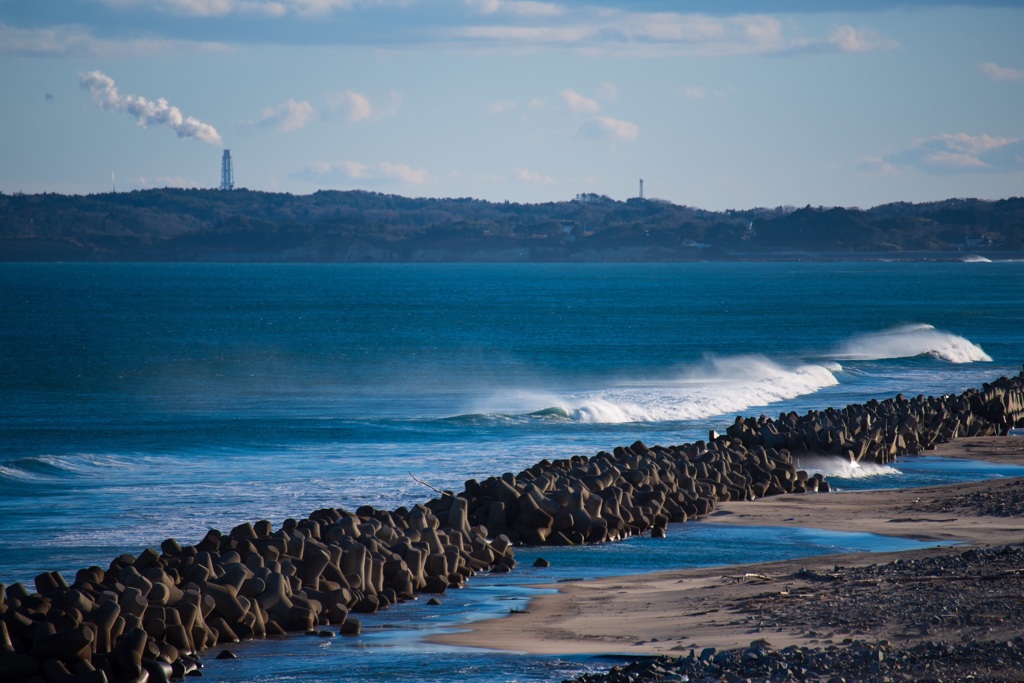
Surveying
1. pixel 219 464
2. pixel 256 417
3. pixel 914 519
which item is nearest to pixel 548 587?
pixel 914 519

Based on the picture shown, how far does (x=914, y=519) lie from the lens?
15.5 m

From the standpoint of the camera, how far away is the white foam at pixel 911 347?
170 ft

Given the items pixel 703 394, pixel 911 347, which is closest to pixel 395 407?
pixel 703 394

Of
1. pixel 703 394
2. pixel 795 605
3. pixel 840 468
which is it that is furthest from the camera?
pixel 703 394

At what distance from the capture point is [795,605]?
10492 mm

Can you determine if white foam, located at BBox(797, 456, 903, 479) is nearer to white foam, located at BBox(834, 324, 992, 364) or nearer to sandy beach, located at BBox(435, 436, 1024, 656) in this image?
sandy beach, located at BBox(435, 436, 1024, 656)

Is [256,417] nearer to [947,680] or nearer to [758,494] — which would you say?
[758,494]

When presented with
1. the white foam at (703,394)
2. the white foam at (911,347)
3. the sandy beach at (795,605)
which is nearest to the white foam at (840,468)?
the sandy beach at (795,605)

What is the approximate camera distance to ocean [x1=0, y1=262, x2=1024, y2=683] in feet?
44.2

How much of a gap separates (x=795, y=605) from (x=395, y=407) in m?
24.1

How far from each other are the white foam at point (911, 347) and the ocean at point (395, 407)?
10.0 inches

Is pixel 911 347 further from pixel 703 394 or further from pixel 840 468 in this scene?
pixel 840 468

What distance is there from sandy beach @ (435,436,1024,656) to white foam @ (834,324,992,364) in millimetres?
39071

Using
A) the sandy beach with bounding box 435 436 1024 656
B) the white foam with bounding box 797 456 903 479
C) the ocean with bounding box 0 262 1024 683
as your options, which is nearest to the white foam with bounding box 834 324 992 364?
the ocean with bounding box 0 262 1024 683
